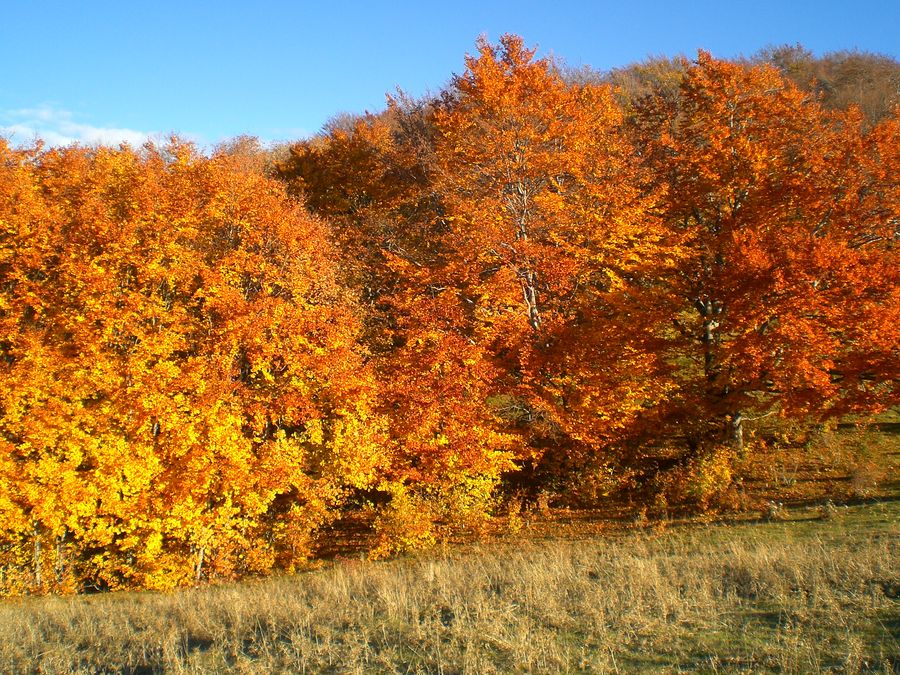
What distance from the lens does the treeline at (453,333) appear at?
20.5 meters

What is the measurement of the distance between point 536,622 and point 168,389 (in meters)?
15.4

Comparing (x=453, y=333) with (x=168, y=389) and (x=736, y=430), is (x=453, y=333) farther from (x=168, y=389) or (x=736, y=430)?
(x=736, y=430)

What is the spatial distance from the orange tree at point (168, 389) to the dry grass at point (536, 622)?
582cm

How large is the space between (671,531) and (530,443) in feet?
24.1

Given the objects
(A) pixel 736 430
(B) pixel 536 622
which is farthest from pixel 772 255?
(B) pixel 536 622

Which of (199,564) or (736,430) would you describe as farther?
(736,430)

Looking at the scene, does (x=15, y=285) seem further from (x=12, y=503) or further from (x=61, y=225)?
(x=12, y=503)

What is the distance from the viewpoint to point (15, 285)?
2406 centimetres

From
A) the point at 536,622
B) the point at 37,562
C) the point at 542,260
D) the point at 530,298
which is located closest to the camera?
the point at 536,622

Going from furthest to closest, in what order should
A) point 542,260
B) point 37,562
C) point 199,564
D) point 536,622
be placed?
point 542,260 < point 199,564 < point 37,562 < point 536,622

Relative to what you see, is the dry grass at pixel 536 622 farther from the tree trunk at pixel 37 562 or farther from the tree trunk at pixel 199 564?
the tree trunk at pixel 37 562

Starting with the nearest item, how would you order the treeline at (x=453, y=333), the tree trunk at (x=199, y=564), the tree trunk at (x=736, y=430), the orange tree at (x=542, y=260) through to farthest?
the treeline at (x=453, y=333)
the tree trunk at (x=199, y=564)
the orange tree at (x=542, y=260)
the tree trunk at (x=736, y=430)

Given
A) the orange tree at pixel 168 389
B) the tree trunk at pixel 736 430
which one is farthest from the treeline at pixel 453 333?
the tree trunk at pixel 736 430

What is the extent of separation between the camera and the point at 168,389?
2077 centimetres
